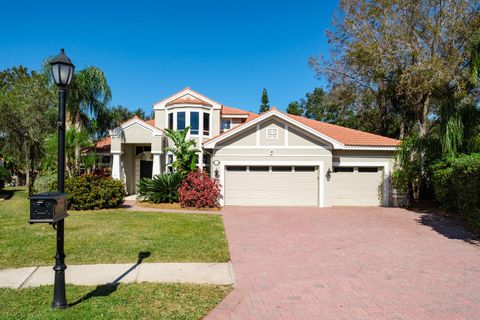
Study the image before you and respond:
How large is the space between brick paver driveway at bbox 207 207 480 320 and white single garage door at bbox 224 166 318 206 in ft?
14.9

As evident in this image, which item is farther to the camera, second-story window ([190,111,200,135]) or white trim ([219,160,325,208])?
second-story window ([190,111,200,135])

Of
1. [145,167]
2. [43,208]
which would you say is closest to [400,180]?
[145,167]

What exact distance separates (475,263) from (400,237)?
2.60 m

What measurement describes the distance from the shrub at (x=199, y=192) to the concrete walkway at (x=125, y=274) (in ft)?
28.1

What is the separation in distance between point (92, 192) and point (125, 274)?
9231mm

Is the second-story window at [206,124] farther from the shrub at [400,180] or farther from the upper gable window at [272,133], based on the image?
the shrub at [400,180]

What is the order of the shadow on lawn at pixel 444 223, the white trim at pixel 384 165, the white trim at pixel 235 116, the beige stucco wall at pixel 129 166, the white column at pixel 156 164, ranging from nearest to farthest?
the shadow on lawn at pixel 444 223, the white trim at pixel 384 165, the white column at pixel 156 164, the beige stucco wall at pixel 129 166, the white trim at pixel 235 116

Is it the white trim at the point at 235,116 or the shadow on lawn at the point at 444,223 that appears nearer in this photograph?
the shadow on lawn at the point at 444,223

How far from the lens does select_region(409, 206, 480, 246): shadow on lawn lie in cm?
958

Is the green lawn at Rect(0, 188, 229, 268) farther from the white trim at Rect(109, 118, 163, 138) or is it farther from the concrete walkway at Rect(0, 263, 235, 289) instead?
the white trim at Rect(109, 118, 163, 138)

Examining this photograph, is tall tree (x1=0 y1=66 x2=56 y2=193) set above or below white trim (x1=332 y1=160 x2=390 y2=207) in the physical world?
above

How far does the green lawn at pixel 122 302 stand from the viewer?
165 inches

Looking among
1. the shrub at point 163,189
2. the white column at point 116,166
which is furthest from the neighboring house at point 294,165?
the white column at point 116,166

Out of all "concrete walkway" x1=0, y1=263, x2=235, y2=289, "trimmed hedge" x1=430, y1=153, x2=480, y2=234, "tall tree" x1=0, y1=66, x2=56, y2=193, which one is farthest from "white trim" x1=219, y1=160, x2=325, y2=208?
"tall tree" x1=0, y1=66, x2=56, y2=193
